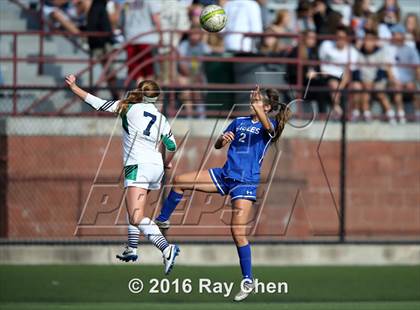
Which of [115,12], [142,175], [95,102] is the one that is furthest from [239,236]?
[115,12]

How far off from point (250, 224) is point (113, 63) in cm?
392

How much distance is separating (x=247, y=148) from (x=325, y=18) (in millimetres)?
7985

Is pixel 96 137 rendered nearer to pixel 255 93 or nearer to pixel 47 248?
pixel 47 248

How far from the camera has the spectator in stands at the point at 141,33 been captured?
1933 cm

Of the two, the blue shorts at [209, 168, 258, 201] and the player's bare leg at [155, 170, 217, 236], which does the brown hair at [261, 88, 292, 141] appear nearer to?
the blue shorts at [209, 168, 258, 201]

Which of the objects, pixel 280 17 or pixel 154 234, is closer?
pixel 154 234

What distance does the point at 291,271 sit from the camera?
57.0ft

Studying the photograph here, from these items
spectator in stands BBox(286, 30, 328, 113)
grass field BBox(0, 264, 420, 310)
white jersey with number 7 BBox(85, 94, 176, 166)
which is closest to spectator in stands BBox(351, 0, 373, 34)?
spectator in stands BBox(286, 30, 328, 113)

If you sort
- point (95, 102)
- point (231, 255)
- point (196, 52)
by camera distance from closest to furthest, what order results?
point (95, 102) → point (231, 255) → point (196, 52)

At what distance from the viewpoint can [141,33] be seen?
19641 millimetres

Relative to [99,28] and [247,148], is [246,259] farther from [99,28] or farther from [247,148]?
[99,28]

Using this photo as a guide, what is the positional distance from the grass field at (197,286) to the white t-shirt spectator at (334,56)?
3836 mm

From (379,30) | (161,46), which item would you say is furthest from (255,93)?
(379,30)

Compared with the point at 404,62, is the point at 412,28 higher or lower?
higher
